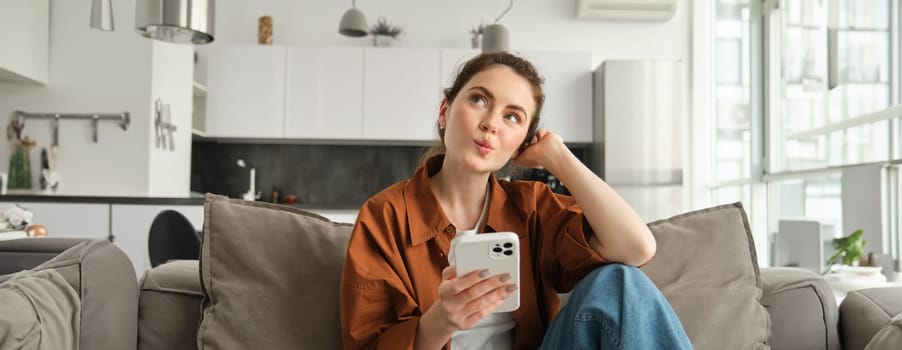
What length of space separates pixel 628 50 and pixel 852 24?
2819 mm

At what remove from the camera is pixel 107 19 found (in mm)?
2322

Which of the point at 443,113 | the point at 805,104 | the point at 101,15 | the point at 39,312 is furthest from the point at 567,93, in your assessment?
the point at 39,312

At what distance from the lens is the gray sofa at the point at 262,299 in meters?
1.36

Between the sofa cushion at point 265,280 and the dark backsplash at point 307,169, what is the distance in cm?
394

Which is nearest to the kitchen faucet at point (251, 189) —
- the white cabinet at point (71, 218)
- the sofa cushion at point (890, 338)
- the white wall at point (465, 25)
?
the white wall at point (465, 25)

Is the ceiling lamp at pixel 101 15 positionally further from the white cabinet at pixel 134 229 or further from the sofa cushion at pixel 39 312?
the white cabinet at pixel 134 229

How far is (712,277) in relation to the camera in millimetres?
1501

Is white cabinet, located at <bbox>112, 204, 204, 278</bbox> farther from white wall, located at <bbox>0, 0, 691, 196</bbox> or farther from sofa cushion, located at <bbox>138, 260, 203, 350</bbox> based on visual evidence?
sofa cushion, located at <bbox>138, 260, 203, 350</bbox>

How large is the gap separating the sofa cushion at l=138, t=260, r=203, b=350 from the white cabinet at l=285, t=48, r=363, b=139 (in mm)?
3631

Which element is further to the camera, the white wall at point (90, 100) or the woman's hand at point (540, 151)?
the white wall at point (90, 100)

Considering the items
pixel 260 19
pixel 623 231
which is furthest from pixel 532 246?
pixel 260 19

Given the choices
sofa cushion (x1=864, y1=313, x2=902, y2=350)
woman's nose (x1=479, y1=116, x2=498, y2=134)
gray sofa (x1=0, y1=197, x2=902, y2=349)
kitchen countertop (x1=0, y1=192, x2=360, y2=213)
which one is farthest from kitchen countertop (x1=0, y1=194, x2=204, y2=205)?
sofa cushion (x1=864, y1=313, x2=902, y2=350)

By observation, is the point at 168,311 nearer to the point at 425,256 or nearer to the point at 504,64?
the point at 425,256

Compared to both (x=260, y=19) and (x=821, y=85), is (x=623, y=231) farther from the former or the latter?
(x=260, y=19)
